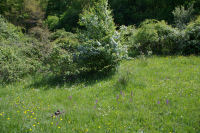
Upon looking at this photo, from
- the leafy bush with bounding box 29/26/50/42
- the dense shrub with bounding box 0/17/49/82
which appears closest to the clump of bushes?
the dense shrub with bounding box 0/17/49/82

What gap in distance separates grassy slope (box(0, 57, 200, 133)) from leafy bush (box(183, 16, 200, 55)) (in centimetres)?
329

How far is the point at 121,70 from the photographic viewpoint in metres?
8.02

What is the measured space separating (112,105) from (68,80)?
3204 mm

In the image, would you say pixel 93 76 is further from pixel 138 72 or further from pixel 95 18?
pixel 95 18

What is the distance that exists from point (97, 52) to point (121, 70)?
1.56 m

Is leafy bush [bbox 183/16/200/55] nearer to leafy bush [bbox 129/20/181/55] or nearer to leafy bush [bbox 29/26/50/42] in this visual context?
leafy bush [bbox 129/20/181/55]

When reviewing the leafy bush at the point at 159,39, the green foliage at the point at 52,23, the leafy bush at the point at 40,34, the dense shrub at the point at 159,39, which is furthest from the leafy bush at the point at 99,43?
the green foliage at the point at 52,23

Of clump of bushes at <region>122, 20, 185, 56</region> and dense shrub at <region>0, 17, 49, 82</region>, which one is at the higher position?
clump of bushes at <region>122, 20, 185, 56</region>

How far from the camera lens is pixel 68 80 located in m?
7.52

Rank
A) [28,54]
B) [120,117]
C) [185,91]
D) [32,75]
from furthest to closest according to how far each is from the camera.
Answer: [28,54]
[32,75]
[185,91]
[120,117]

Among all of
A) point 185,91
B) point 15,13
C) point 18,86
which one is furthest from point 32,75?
point 15,13

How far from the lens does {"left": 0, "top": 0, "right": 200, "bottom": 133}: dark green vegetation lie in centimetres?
408

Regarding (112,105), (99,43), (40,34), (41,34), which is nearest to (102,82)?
(99,43)

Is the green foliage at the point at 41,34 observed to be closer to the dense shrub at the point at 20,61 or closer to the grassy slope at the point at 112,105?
the dense shrub at the point at 20,61
